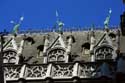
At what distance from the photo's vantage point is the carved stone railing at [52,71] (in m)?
40.7

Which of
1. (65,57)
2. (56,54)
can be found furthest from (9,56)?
(65,57)

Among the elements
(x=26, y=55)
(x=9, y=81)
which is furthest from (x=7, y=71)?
(x=26, y=55)

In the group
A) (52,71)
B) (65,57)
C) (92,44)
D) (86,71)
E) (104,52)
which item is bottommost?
(86,71)

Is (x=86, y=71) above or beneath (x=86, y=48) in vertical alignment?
beneath

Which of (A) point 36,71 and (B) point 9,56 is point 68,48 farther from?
(B) point 9,56

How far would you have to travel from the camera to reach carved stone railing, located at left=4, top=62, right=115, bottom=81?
134 feet

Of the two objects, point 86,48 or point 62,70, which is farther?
point 86,48

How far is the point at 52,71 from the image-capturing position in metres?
41.1

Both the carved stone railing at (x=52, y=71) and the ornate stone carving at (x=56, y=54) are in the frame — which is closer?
the carved stone railing at (x=52, y=71)

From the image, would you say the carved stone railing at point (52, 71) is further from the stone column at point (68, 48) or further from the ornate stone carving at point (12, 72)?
the stone column at point (68, 48)

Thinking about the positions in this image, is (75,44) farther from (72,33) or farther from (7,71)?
(7,71)

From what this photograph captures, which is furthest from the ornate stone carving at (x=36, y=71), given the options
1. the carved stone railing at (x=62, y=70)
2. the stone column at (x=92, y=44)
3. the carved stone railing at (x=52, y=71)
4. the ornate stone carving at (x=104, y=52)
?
the ornate stone carving at (x=104, y=52)

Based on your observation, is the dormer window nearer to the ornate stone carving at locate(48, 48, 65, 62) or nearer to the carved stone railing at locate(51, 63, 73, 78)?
the ornate stone carving at locate(48, 48, 65, 62)

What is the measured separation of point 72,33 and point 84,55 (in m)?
4.27
